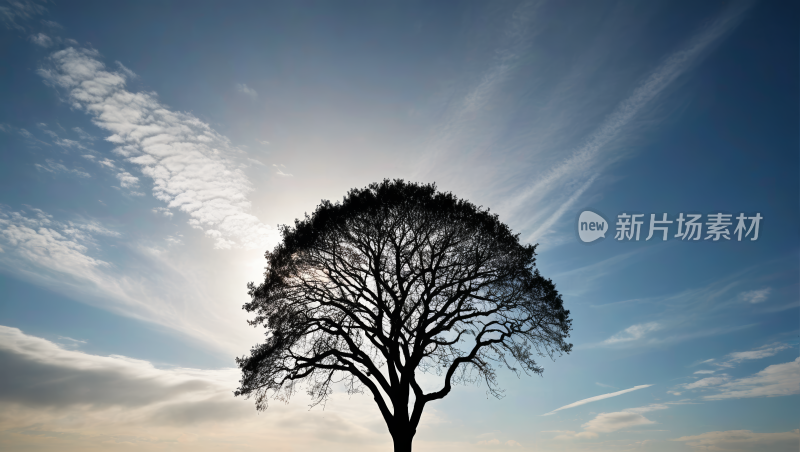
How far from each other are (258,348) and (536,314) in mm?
11505

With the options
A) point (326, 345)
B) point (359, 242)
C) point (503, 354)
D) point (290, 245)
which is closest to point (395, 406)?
point (326, 345)

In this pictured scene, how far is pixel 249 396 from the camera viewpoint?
1720 centimetres

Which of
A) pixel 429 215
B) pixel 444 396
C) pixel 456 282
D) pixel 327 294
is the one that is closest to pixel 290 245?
pixel 327 294

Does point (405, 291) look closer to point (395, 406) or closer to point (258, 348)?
point (395, 406)

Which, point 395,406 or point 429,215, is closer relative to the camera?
point 395,406

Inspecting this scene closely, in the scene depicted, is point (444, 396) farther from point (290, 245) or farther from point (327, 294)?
point (290, 245)

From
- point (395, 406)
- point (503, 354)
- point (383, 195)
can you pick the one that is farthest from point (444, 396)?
point (383, 195)

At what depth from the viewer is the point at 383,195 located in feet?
59.6

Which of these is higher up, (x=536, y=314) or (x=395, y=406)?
(x=536, y=314)

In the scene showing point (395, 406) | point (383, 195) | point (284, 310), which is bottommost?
point (395, 406)

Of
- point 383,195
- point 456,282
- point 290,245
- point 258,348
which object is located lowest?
point 258,348

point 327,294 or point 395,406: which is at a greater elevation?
point 327,294

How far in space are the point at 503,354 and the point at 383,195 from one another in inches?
332

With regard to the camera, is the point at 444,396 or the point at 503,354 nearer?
the point at 444,396
